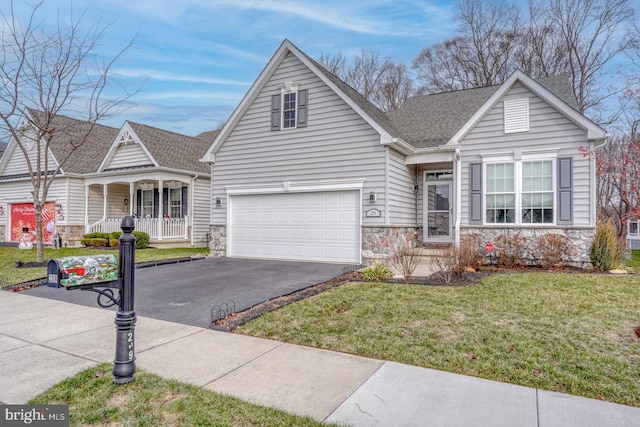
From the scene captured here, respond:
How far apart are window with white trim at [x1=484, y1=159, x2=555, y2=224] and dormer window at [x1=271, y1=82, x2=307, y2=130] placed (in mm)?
5860

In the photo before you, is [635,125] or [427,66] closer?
[635,125]

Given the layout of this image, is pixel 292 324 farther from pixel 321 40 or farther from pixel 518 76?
pixel 321 40

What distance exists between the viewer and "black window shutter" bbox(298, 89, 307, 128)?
12.2 m

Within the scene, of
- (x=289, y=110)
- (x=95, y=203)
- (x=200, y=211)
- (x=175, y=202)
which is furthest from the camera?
(x=95, y=203)

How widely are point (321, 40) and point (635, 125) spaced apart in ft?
61.0

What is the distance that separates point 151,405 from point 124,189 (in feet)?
65.5

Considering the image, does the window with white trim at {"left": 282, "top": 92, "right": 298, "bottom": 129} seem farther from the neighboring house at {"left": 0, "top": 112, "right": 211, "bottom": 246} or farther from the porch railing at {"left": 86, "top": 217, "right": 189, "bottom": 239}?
the porch railing at {"left": 86, "top": 217, "right": 189, "bottom": 239}

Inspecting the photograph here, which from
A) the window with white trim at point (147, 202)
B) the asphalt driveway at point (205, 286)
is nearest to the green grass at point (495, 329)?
the asphalt driveway at point (205, 286)

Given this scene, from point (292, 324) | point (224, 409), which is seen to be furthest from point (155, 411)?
point (292, 324)

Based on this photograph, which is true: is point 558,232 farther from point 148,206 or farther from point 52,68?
point 148,206

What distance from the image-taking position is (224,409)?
3084 mm

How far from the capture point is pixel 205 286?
8078mm

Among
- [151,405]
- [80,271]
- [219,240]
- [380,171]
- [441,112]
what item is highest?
[441,112]

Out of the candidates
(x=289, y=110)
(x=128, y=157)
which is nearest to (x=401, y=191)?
(x=289, y=110)
